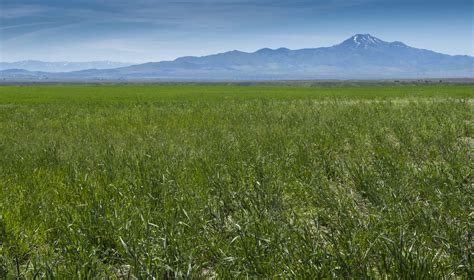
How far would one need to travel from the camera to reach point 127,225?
3.98 m

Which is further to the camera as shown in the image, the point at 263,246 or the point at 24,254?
the point at 24,254

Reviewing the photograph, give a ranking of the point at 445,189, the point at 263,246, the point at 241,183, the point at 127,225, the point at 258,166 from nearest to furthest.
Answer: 1. the point at 263,246
2. the point at 127,225
3. the point at 445,189
4. the point at 241,183
5. the point at 258,166

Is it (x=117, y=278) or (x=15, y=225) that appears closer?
(x=117, y=278)

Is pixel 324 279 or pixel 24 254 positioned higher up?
pixel 324 279

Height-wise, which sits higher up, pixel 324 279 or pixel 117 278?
pixel 324 279

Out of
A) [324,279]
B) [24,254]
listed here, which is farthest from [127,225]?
[324,279]

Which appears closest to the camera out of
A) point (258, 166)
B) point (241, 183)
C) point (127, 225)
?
point (127, 225)

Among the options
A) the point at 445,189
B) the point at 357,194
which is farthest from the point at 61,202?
the point at 445,189

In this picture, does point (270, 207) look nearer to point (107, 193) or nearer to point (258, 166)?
point (258, 166)

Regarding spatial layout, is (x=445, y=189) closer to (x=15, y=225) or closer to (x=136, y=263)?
(x=136, y=263)

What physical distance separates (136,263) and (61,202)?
9.57 ft

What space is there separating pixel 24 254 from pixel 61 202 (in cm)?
131

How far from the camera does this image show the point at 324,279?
302 cm

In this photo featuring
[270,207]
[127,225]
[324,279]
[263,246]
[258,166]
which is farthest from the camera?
[258,166]
